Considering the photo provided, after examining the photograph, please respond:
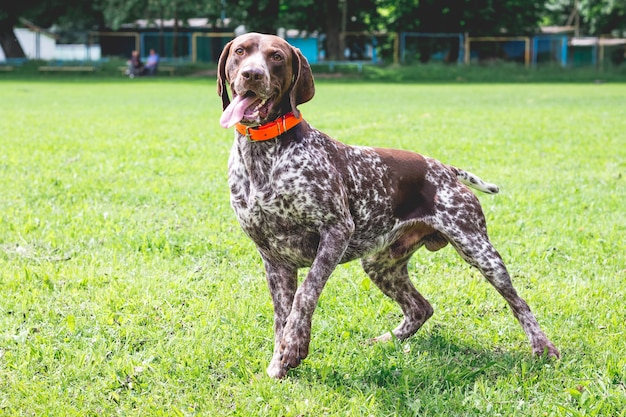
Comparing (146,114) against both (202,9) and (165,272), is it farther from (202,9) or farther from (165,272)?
(202,9)

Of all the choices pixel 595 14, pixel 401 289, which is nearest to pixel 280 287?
pixel 401 289

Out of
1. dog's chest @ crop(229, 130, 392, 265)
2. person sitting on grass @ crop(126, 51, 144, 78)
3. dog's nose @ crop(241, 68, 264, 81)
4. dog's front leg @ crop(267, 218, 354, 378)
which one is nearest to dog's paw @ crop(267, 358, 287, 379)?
dog's front leg @ crop(267, 218, 354, 378)

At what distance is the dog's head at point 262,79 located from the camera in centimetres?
398

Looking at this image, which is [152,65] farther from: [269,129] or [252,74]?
[252,74]

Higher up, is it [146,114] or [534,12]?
[534,12]

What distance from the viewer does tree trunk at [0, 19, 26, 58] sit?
50469 millimetres

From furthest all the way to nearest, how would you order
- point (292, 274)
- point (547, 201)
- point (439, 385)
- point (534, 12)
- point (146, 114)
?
point (534, 12) < point (146, 114) < point (547, 201) < point (292, 274) < point (439, 385)

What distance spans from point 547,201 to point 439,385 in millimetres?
5112

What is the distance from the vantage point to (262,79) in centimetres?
396

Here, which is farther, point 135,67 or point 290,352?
point 135,67

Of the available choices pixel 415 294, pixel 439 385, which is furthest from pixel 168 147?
pixel 439 385

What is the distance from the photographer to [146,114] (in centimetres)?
1934

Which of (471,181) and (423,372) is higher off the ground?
(471,181)

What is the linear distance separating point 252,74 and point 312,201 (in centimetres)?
72
